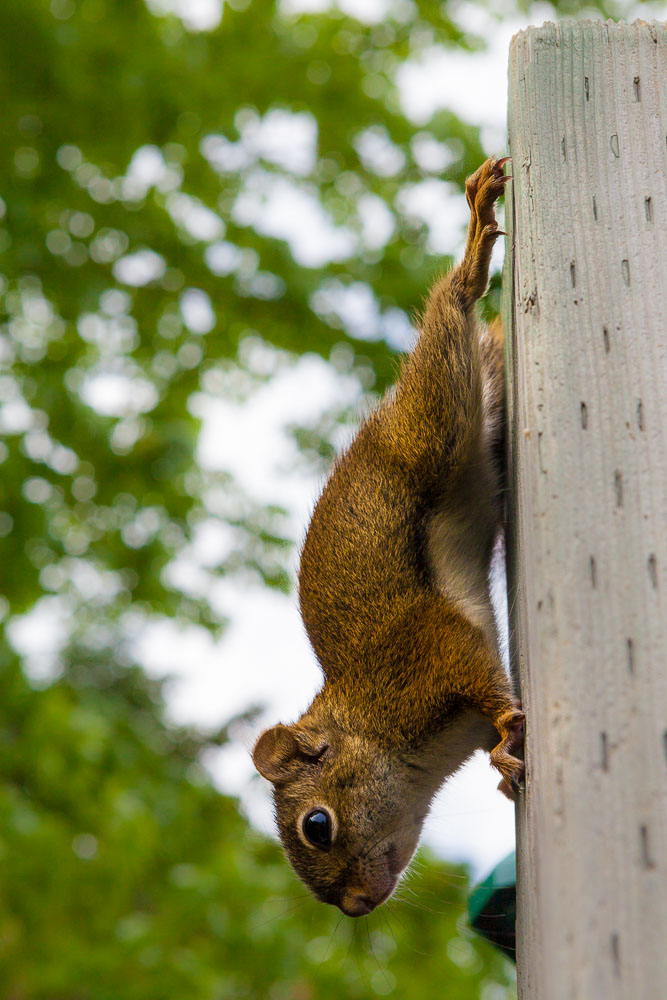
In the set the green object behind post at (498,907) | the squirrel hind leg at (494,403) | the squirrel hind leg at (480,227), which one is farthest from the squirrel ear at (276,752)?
the squirrel hind leg at (480,227)

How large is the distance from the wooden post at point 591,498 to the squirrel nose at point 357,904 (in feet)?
2.77

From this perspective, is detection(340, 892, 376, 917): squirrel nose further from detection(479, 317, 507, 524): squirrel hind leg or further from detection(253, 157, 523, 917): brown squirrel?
detection(479, 317, 507, 524): squirrel hind leg

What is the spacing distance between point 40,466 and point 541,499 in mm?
3621

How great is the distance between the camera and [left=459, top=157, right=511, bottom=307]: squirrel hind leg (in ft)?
6.23

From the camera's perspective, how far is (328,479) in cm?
230

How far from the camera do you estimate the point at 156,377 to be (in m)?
5.10

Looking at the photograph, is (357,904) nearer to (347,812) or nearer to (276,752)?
(347,812)

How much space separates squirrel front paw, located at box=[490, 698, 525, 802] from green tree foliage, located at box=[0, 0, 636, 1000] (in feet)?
7.84

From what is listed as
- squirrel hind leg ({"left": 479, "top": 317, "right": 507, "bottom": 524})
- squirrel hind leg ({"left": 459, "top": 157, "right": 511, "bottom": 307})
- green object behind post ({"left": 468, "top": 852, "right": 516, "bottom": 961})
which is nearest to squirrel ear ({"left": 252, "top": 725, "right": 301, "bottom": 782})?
green object behind post ({"left": 468, "top": 852, "right": 516, "bottom": 961})

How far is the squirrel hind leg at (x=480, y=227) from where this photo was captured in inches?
74.8

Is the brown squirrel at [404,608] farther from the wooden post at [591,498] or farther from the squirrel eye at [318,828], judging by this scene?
the wooden post at [591,498]

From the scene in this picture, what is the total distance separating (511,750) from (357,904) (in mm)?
869

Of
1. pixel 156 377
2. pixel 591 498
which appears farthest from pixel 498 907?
pixel 156 377

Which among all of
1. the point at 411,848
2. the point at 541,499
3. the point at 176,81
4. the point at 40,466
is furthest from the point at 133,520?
the point at 541,499
